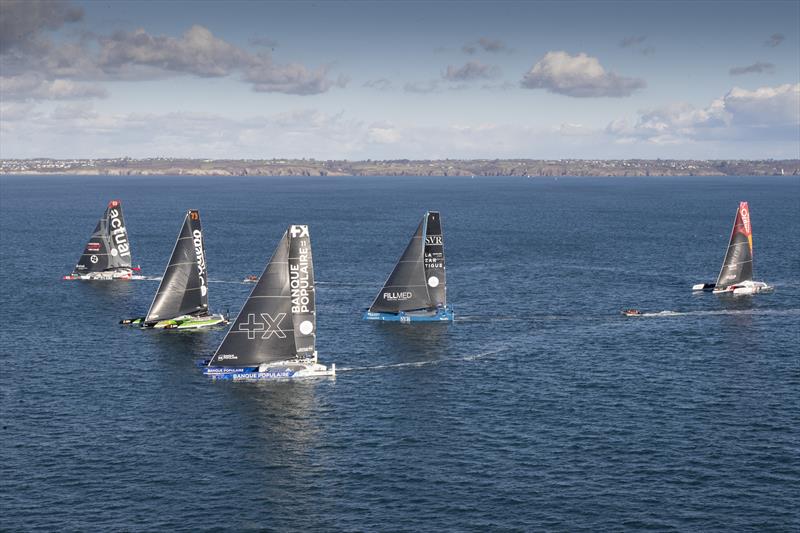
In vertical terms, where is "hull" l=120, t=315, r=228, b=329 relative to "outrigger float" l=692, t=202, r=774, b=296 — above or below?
below

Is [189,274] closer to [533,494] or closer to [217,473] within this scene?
[217,473]

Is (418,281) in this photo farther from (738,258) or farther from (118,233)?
(118,233)

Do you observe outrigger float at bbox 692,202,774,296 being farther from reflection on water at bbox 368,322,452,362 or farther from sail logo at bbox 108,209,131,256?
sail logo at bbox 108,209,131,256

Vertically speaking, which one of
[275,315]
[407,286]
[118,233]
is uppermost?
[118,233]

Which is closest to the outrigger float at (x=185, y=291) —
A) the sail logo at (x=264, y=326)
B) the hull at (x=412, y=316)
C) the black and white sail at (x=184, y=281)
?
the black and white sail at (x=184, y=281)

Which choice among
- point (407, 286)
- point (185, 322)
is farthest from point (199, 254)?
point (407, 286)

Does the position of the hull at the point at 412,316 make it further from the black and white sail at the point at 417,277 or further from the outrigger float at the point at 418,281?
the black and white sail at the point at 417,277

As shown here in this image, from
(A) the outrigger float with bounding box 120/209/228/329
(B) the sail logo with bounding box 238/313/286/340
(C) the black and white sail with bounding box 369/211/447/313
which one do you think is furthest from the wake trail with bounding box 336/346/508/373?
(A) the outrigger float with bounding box 120/209/228/329

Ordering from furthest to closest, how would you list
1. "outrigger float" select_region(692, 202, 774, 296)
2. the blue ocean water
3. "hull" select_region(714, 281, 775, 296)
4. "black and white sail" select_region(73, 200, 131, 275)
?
"black and white sail" select_region(73, 200, 131, 275) < "outrigger float" select_region(692, 202, 774, 296) < "hull" select_region(714, 281, 775, 296) < the blue ocean water
